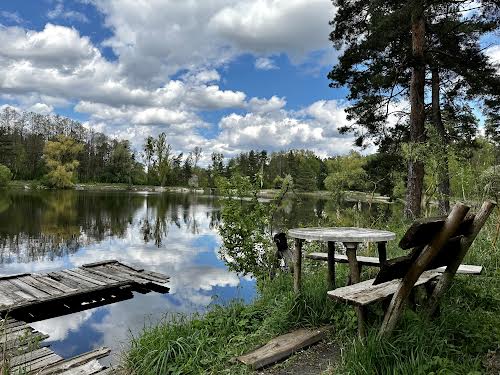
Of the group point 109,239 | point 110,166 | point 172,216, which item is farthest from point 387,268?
point 110,166

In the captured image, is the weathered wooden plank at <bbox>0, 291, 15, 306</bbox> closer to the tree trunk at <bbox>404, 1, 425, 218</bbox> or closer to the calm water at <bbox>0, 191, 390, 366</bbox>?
the calm water at <bbox>0, 191, 390, 366</bbox>

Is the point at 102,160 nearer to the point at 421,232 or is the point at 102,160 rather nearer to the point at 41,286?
the point at 41,286

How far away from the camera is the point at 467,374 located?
9.41 feet

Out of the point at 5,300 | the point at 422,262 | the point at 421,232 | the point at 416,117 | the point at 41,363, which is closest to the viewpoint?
the point at 421,232

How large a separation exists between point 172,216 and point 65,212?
7.88 m

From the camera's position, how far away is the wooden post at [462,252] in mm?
3266

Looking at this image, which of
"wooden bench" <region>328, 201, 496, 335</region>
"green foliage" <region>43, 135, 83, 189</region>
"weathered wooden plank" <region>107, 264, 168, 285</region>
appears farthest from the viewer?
"green foliage" <region>43, 135, 83, 189</region>

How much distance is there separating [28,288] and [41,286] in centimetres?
35

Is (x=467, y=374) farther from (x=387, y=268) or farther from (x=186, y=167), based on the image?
(x=186, y=167)

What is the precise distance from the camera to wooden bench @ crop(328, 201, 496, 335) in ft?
9.42

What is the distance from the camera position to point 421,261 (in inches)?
118

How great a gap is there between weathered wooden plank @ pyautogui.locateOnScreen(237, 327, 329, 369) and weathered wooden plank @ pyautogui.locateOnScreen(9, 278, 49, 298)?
7869mm

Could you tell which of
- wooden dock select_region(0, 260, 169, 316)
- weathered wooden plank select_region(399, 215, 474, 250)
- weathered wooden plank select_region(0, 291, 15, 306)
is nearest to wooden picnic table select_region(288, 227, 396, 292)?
weathered wooden plank select_region(399, 215, 474, 250)

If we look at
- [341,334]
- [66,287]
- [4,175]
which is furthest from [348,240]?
[4,175]
